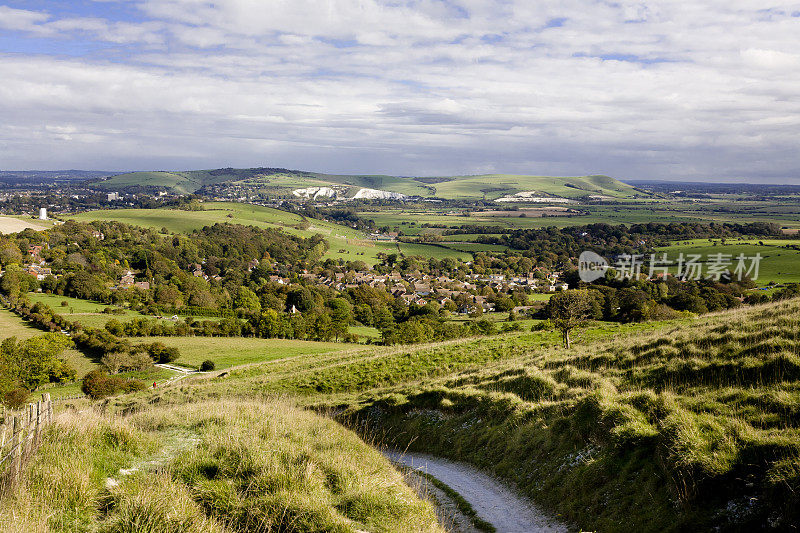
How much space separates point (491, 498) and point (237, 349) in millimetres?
51266

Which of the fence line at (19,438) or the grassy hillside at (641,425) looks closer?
the fence line at (19,438)

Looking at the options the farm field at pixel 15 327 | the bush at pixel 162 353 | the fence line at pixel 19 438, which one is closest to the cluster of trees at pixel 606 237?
the bush at pixel 162 353

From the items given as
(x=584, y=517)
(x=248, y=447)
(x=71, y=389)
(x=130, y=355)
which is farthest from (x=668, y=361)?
(x=130, y=355)

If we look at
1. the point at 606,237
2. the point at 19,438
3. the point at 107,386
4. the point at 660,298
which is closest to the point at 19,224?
the point at 107,386

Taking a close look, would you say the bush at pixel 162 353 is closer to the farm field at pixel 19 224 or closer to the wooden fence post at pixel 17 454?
the wooden fence post at pixel 17 454

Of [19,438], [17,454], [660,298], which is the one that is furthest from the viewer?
[660,298]

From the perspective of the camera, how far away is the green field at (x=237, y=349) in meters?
51.3

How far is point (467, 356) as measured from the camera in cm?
2792

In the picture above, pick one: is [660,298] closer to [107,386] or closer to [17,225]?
[107,386]

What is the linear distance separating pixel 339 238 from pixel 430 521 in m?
169

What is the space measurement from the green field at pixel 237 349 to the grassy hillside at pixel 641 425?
111ft

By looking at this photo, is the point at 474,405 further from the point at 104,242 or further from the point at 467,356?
the point at 104,242

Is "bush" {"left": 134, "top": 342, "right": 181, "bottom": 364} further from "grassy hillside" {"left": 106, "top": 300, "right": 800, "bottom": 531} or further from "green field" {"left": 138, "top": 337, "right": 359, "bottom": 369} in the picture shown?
"grassy hillside" {"left": 106, "top": 300, "right": 800, "bottom": 531}

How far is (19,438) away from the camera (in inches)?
279
